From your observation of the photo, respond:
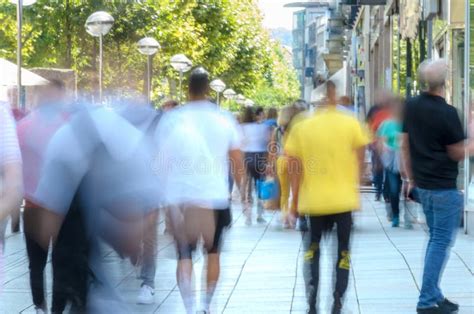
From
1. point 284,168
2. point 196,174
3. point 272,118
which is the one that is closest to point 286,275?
point 196,174

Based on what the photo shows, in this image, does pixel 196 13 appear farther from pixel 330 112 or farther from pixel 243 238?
pixel 330 112

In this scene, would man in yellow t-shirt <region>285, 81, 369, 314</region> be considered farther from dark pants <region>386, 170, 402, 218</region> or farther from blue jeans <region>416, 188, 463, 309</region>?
dark pants <region>386, 170, 402, 218</region>

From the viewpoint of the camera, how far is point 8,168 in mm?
4746

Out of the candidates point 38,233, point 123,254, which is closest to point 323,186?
point 38,233

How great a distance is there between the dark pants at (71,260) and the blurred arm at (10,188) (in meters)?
1.58

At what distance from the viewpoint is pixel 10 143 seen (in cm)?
479

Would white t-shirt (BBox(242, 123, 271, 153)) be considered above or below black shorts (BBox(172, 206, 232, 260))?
above

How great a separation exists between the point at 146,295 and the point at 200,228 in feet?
5.18

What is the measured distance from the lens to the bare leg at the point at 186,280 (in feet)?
27.6

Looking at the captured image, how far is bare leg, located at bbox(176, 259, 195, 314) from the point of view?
27.6 feet

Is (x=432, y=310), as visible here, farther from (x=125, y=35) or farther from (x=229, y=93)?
(x=229, y=93)

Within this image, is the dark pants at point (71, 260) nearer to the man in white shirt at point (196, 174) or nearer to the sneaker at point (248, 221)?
the man in white shirt at point (196, 174)

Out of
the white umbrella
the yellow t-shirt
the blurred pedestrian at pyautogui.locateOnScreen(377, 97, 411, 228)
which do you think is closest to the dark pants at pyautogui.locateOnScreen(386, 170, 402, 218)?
the blurred pedestrian at pyautogui.locateOnScreen(377, 97, 411, 228)

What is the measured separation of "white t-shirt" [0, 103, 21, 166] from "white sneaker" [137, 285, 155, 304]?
16.0 feet
